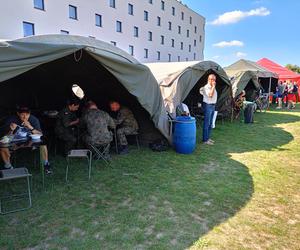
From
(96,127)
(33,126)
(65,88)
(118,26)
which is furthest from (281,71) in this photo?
(33,126)

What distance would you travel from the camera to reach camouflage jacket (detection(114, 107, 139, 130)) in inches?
244

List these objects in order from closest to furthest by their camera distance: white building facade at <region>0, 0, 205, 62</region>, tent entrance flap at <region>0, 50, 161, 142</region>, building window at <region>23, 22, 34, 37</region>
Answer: tent entrance flap at <region>0, 50, 161, 142</region> < white building facade at <region>0, 0, 205, 62</region> < building window at <region>23, 22, 34, 37</region>

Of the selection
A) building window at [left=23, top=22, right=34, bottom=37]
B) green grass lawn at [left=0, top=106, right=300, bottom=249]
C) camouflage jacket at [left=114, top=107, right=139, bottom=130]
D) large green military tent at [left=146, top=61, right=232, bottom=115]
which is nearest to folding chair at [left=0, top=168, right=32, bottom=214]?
green grass lawn at [left=0, top=106, right=300, bottom=249]

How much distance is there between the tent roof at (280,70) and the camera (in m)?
20.7

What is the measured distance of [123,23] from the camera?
96.3ft

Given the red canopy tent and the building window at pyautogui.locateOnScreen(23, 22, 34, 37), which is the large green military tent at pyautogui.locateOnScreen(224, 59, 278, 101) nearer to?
the red canopy tent

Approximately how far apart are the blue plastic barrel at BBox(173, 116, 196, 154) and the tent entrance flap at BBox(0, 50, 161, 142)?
2.16 feet

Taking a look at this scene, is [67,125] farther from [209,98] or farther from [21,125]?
[209,98]

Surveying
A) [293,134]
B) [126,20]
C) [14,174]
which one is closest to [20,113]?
[14,174]

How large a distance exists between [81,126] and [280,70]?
830 inches

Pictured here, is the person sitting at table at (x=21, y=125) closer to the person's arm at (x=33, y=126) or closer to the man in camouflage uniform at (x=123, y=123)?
the person's arm at (x=33, y=126)

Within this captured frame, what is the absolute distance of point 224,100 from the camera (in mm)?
10781

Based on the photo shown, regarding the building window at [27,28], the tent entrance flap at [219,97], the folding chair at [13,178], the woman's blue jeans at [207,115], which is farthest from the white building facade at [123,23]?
the folding chair at [13,178]

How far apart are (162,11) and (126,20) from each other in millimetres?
9359
